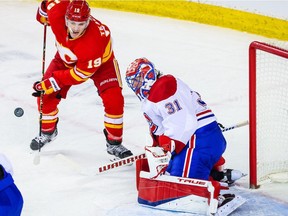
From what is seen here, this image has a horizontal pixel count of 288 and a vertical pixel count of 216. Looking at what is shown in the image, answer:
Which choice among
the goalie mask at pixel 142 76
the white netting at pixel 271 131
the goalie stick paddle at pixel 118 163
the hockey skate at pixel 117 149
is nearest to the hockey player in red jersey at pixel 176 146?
the goalie mask at pixel 142 76

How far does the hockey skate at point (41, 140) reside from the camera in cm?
397

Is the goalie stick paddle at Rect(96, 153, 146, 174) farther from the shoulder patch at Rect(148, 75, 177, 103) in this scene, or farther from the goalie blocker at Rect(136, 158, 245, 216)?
the shoulder patch at Rect(148, 75, 177, 103)

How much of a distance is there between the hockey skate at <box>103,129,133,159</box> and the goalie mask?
511mm

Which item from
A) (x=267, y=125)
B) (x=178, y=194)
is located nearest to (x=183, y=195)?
(x=178, y=194)

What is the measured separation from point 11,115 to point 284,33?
71.6 inches

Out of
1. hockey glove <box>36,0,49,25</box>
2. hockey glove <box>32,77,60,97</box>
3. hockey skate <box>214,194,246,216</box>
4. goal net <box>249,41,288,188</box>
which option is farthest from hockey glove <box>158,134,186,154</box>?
hockey glove <box>36,0,49,25</box>

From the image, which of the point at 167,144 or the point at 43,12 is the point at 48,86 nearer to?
the point at 43,12

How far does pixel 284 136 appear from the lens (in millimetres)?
3760

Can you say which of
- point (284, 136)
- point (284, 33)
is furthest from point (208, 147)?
point (284, 33)

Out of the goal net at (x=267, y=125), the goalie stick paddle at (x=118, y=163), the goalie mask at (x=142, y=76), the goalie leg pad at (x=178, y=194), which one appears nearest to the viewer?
the goalie leg pad at (x=178, y=194)

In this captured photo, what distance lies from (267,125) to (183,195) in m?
0.62

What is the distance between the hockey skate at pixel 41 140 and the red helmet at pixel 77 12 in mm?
650

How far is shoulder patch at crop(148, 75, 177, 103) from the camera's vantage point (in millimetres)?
3305

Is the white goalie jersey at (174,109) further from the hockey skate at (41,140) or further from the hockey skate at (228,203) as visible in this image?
the hockey skate at (41,140)
